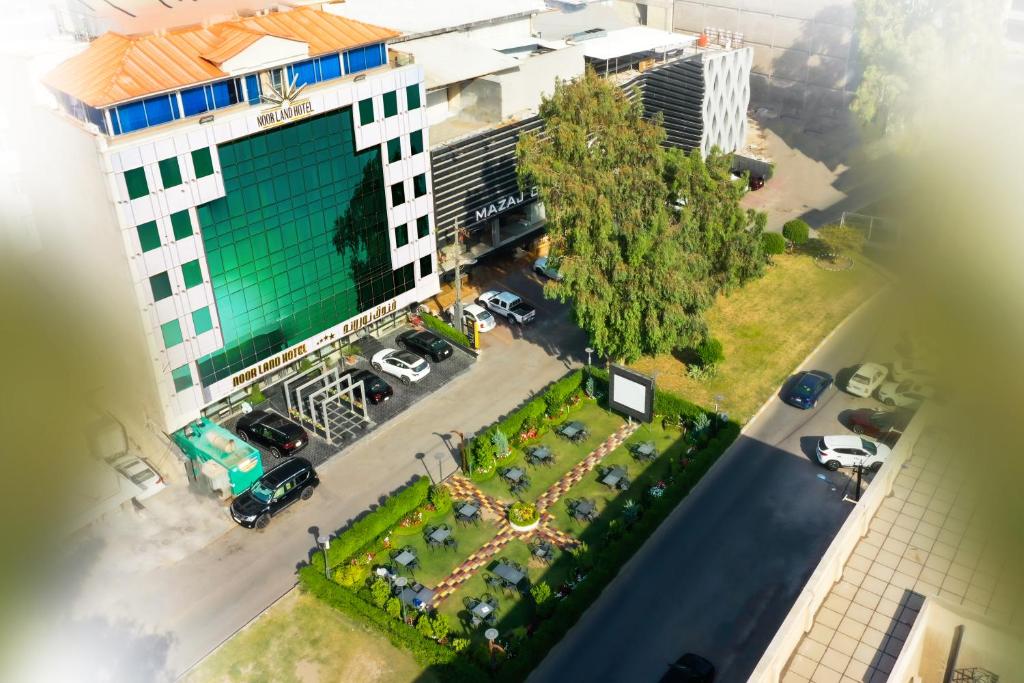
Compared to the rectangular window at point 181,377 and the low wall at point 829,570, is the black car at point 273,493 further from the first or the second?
the low wall at point 829,570

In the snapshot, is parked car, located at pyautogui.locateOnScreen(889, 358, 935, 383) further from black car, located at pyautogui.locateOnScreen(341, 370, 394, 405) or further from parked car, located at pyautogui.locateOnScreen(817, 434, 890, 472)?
black car, located at pyautogui.locateOnScreen(341, 370, 394, 405)

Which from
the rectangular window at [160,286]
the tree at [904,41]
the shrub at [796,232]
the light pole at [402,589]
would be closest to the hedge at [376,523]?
the light pole at [402,589]

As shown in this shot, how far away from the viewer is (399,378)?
191ft

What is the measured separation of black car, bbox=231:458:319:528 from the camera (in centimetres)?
4672

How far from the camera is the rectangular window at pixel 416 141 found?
53.7 m

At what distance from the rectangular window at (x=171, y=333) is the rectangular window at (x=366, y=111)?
15.4 metres

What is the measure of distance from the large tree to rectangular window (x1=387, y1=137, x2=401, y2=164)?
7553 mm

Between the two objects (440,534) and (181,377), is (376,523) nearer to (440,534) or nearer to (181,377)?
(440,534)

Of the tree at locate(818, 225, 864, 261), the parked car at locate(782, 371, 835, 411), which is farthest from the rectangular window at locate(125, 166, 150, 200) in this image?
the tree at locate(818, 225, 864, 261)

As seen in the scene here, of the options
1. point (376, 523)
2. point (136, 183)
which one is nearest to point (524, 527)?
point (376, 523)

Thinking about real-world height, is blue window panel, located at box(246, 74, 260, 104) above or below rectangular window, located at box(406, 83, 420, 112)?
above

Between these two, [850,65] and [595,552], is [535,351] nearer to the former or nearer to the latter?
[595,552]

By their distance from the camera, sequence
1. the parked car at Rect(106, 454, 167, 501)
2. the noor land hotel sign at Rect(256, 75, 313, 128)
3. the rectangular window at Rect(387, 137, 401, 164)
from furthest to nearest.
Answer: the rectangular window at Rect(387, 137, 401, 164) → the noor land hotel sign at Rect(256, 75, 313, 128) → the parked car at Rect(106, 454, 167, 501)

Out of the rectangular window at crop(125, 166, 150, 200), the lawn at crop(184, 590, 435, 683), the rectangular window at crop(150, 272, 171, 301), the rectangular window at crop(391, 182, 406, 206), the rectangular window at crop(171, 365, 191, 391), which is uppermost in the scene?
the rectangular window at crop(125, 166, 150, 200)
